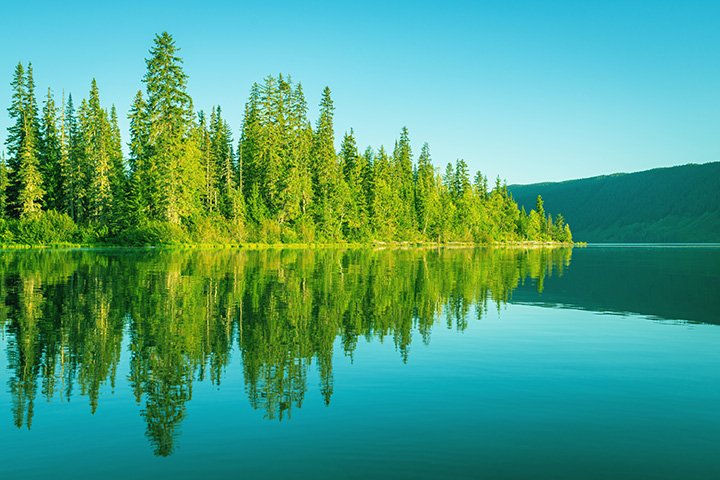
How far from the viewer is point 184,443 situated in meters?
6.72

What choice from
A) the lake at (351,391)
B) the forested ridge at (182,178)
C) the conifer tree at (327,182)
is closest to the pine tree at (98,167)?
the forested ridge at (182,178)

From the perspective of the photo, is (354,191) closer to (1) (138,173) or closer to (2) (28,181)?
(1) (138,173)

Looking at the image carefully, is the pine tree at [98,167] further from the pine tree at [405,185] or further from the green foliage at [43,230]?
the pine tree at [405,185]

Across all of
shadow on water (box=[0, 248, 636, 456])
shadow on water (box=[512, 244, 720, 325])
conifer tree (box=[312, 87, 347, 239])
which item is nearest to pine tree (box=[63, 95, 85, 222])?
conifer tree (box=[312, 87, 347, 239])

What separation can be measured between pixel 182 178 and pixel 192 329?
5760 centimetres

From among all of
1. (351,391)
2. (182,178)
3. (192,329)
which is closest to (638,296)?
(192,329)

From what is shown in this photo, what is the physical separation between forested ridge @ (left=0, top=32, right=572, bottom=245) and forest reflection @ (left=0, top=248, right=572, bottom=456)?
42.7m

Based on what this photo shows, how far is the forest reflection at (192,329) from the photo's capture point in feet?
28.9

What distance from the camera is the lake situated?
6297 millimetres

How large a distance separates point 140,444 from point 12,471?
129 centimetres

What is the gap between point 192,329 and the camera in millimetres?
13594

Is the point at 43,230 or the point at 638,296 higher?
the point at 43,230

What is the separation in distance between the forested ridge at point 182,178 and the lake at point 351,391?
51.9m

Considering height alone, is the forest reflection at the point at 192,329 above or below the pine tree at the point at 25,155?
below
